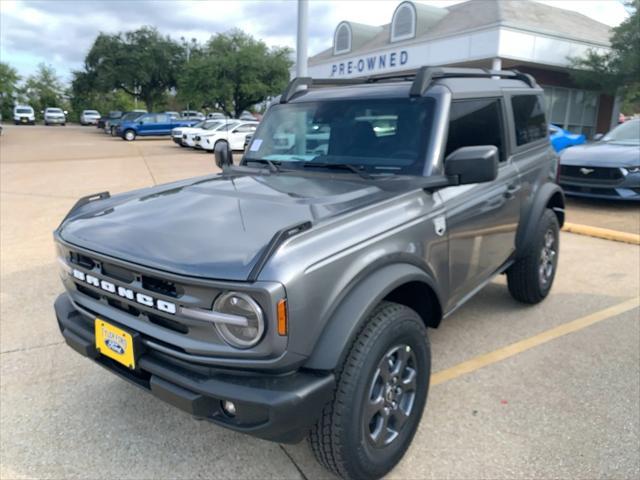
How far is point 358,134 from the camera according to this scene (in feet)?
10.8

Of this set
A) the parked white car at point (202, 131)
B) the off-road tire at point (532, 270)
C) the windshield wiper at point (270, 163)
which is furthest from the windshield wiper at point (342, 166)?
the parked white car at point (202, 131)

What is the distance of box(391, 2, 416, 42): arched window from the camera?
80.9 ft

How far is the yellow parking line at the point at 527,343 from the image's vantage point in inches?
137

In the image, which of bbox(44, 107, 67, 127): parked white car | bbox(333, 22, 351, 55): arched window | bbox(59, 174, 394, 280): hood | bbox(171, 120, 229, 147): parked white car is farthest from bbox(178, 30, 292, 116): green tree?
bbox(59, 174, 394, 280): hood

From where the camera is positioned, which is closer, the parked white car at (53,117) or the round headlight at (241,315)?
the round headlight at (241,315)

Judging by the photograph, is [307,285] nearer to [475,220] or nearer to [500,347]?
[475,220]

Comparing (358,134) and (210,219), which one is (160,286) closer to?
(210,219)

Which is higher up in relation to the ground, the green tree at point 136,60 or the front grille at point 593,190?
the green tree at point 136,60

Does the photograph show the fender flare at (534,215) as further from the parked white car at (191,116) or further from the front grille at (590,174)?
the parked white car at (191,116)

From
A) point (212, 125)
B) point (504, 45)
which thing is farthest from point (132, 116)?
point (504, 45)

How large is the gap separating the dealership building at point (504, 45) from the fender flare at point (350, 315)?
2113 cm

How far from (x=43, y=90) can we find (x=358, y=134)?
85.8 meters

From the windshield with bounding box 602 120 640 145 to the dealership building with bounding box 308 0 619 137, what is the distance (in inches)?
475

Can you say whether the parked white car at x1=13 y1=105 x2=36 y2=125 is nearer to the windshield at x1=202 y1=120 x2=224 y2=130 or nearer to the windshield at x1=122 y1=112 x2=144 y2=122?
the windshield at x1=122 y1=112 x2=144 y2=122
